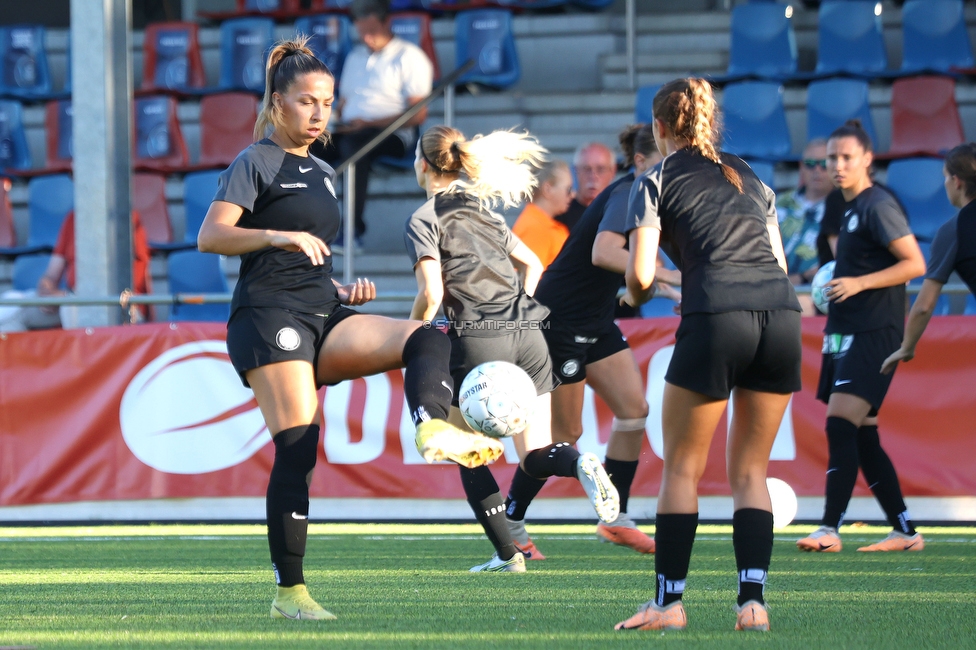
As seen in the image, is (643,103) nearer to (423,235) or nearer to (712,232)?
(423,235)

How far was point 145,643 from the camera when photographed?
12.0 feet

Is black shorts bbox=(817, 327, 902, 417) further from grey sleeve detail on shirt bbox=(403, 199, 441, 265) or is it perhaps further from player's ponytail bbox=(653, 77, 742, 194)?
player's ponytail bbox=(653, 77, 742, 194)

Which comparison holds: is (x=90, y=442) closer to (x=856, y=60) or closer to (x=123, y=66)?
(x=123, y=66)

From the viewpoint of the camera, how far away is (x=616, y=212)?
5863 millimetres

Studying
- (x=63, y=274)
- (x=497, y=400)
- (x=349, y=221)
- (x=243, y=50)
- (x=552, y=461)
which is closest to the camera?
(x=497, y=400)

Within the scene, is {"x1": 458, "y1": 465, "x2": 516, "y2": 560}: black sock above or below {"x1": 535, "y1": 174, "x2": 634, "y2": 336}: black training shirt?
below

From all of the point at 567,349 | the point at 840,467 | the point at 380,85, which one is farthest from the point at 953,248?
the point at 380,85

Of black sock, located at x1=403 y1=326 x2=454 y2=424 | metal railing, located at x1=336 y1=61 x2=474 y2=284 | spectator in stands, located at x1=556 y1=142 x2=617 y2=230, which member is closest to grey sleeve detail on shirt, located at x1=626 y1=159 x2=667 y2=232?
black sock, located at x1=403 y1=326 x2=454 y2=424

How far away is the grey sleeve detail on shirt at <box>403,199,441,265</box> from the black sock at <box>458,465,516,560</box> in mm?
Result: 944

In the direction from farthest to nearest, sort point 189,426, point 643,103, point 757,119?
point 757,119
point 643,103
point 189,426

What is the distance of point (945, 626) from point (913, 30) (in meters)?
9.57

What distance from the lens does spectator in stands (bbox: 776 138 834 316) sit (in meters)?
8.91

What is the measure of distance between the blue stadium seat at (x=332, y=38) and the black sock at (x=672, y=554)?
32.7 feet

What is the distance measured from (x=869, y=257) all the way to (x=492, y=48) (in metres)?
7.26
